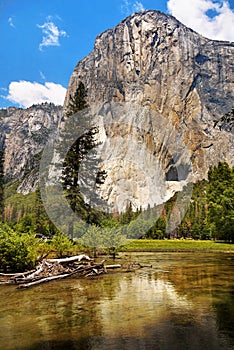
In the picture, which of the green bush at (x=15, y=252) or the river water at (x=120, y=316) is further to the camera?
the green bush at (x=15, y=252)

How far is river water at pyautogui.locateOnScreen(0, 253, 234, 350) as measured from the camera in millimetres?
7797

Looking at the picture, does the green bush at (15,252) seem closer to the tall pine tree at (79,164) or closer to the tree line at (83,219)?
the tree line at (83,219)

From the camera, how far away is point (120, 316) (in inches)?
400

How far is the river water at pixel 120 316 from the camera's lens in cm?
780

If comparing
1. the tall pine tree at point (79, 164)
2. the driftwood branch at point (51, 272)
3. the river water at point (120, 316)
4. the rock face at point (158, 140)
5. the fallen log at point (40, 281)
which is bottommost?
the river water at point (120, 316)

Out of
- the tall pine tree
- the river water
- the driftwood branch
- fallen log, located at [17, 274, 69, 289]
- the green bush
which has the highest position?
the tall pine tree

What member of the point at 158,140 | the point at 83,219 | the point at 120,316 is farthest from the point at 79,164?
the point at 158,140

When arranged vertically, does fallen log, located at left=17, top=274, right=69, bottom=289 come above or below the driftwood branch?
below

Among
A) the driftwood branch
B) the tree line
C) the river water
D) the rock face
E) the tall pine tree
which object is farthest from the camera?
the rock face

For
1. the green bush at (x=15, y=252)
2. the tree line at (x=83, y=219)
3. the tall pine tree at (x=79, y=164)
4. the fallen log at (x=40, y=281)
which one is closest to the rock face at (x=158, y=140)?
the tree line at (x=83, y=219)

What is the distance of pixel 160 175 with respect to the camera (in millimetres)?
181500

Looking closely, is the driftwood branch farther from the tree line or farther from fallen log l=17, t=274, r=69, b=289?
the tree line

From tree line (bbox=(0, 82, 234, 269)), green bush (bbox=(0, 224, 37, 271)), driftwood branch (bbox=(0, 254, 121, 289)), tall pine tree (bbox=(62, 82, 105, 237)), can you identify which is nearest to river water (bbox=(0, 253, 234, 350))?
driftwood branch (bbox=(0, 254, 121, 289))

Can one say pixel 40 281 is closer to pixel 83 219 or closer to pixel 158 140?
pixel 83 219
